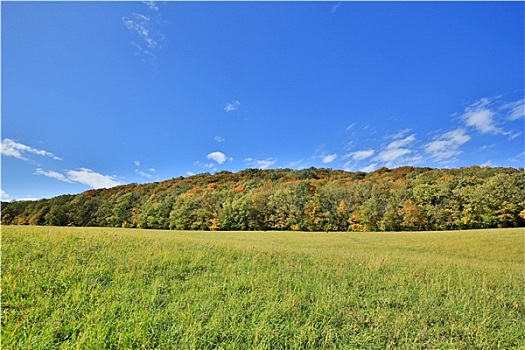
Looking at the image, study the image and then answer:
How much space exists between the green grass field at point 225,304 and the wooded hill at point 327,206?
4506 cm

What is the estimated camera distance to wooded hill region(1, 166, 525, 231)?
4719 cm

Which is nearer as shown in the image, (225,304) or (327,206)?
(225,304)

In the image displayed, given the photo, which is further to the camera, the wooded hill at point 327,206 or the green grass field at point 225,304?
the wooded hill at point 327,206

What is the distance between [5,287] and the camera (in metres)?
5.53

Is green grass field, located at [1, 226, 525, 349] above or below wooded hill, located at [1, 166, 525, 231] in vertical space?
below

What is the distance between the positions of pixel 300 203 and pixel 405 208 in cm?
1949

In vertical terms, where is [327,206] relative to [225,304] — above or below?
above

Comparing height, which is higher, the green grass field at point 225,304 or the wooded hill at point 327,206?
the wooded hill at point 327,206

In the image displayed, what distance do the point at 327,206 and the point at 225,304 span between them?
53.7m

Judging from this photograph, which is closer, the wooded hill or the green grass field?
the green grass field

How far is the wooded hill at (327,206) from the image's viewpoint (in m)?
47.2

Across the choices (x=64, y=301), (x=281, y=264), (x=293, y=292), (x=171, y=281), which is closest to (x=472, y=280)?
(x=281, y=264)

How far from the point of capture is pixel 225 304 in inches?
230

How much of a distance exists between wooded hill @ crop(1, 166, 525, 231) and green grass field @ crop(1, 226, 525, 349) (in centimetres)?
4506
